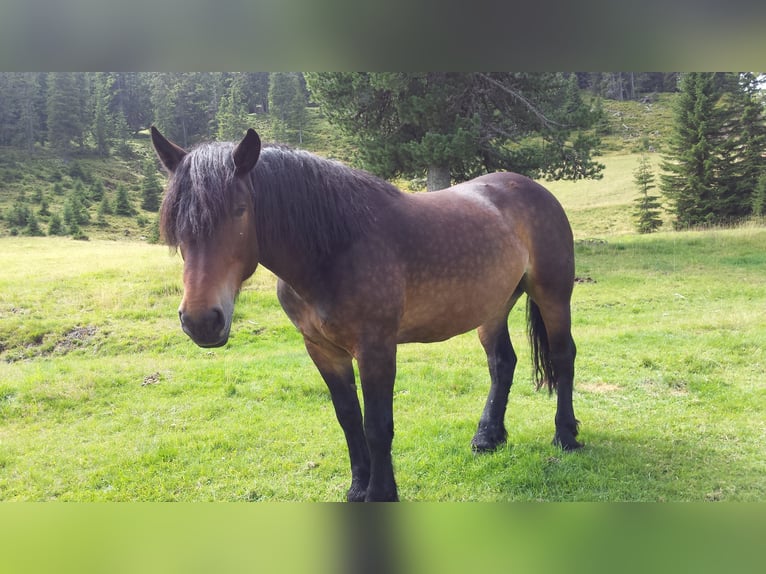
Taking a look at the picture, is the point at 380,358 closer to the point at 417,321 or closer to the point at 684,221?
the point at 417,321

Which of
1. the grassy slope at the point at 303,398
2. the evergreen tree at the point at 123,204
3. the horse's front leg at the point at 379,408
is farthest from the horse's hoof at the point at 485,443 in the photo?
the evergreen tree at the point at 123,204

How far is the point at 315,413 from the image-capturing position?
159 inches

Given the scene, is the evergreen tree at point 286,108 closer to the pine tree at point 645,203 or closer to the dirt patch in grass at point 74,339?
the dirt patch in grass at point 74,339

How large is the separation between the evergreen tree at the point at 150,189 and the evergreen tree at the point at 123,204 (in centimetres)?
23

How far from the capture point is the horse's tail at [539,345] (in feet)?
11.8

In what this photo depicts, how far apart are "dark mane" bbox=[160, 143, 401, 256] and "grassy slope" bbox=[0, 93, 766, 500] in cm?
154

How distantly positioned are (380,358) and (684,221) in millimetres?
9356

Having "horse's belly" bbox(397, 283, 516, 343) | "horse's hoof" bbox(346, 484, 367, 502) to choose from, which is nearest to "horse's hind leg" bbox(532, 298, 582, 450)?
"horse's belly" bbox(397, 283, 516, 343)

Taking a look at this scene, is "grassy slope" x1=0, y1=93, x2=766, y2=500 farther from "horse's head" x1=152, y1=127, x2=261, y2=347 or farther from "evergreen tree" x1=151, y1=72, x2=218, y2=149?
"evergreen tree" x1=151, y1=72, x2=218, y2=149

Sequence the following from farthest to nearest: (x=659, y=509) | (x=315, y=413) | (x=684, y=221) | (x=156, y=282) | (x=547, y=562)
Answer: (x=684, y=221) → (x=156, y=282) → (x=315, y=413) → (x=659, y=509) → (x=547, y=562)

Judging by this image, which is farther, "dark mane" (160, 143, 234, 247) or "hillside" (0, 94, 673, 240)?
"hillside" (0, 94, 673, 240)

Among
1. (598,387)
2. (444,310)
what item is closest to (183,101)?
(444,310)

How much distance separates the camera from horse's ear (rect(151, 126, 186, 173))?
6.75 ft

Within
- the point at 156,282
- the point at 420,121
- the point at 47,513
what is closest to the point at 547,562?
the point at 47,513
